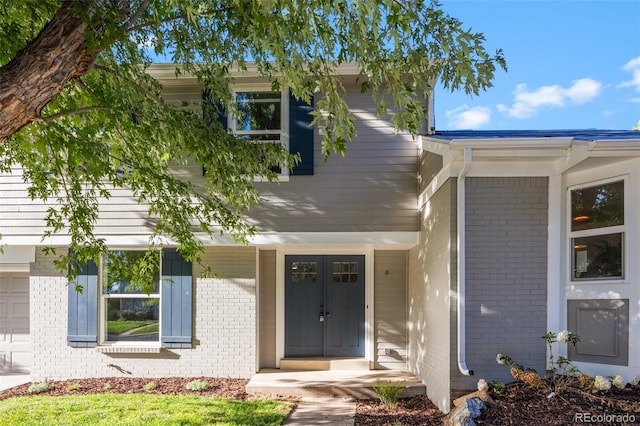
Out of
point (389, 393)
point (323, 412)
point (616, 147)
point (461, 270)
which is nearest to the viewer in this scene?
point (616, 147)

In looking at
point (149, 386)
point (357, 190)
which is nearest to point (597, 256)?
point (357, 190)

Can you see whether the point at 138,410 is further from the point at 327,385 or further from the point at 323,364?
the point at 323,364

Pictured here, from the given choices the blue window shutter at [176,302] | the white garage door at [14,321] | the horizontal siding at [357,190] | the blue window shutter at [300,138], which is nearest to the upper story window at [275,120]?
the blue window shutter at [300,138]

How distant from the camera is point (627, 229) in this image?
16.3ft

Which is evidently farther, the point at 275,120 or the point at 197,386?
the point at 275,120

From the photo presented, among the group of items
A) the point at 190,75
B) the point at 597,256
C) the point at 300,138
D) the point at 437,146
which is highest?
the point at 190,75

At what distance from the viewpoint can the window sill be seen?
24.9 feet

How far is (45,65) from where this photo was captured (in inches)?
128

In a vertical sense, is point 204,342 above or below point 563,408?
below

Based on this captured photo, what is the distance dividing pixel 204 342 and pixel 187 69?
14.5ft

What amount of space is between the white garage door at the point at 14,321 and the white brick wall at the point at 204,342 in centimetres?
64

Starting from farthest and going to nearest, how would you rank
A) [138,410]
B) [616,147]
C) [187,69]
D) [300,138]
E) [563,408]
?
[300,138], [138,410], [187,69], [616,147], [563,408]

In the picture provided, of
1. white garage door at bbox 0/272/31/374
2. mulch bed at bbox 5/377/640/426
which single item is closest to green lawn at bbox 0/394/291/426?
mulch bed at bbox 5/377/640/426

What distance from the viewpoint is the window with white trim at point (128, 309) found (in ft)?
25.6
